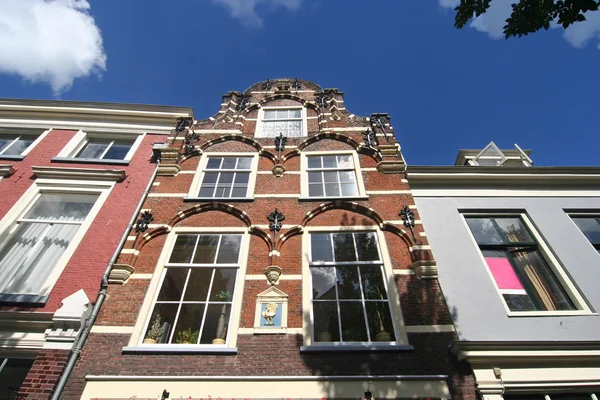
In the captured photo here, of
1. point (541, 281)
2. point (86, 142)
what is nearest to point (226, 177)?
point (86, 142)

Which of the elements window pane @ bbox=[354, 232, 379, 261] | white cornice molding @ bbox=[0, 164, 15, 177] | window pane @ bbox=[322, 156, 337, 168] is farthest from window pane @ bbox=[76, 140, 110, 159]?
window pane @ bbox=[354, 232, 379, 261]

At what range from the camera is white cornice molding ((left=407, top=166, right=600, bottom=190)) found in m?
9.53

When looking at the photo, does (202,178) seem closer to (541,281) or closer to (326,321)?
(326,321)

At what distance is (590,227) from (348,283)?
6.83 m

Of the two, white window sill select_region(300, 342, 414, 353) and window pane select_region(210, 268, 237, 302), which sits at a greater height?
window pane select_region(210, 268, 237, 302)

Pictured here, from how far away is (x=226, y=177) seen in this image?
981cm

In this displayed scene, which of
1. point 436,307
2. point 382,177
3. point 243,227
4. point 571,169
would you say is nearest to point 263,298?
point 243,227

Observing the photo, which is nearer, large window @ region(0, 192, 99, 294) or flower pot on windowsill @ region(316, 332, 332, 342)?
flower pot on windowsill @ region(316, 332, 332, 342)

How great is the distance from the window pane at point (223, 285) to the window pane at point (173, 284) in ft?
2.26

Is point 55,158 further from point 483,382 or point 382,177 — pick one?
point 483,382

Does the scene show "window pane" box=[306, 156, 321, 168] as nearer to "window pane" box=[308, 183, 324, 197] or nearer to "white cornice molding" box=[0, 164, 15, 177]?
"window pane" box=[308, 183, 324, 197]

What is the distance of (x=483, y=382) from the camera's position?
217 inches

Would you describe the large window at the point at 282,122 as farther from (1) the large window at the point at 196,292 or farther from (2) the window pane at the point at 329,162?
(1) the large window at the point at 196,292

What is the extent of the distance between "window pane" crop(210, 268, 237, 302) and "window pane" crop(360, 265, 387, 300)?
2.83 m
